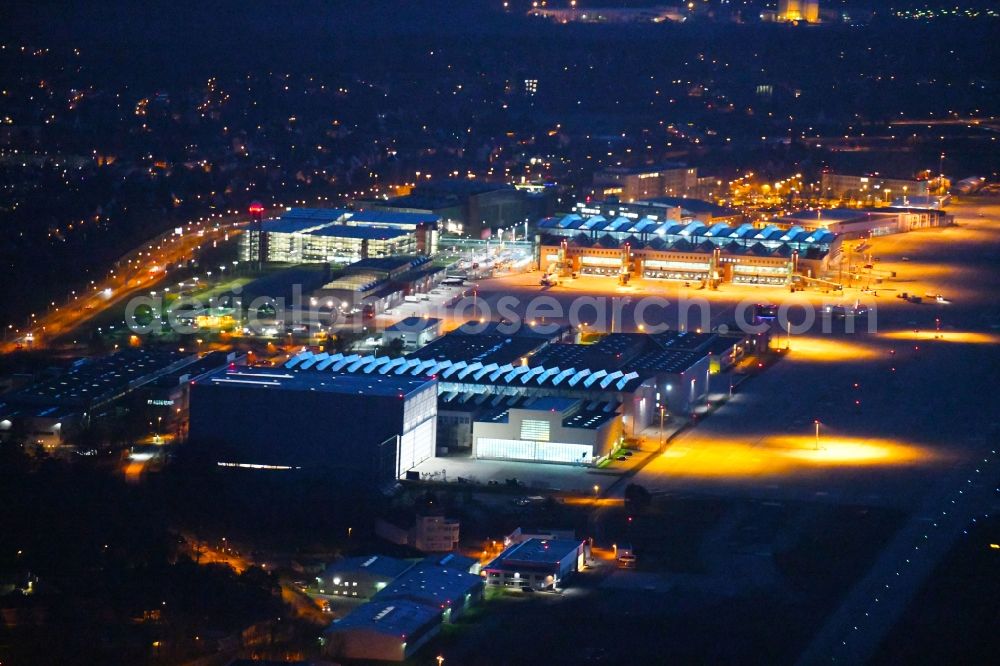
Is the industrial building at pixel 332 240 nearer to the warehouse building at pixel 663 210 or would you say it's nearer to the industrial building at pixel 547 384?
the warehouse building at pixel 663 210

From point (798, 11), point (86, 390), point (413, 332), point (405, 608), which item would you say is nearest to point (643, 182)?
point (413, 332)

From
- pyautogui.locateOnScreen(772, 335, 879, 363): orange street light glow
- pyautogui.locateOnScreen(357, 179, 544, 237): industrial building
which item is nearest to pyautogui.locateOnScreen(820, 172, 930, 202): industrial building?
pyautogui.locateOnScreen(357, 179, 544, 237): industrial building

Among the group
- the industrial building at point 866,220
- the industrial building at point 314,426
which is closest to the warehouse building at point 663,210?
the industrial building at point 866,220

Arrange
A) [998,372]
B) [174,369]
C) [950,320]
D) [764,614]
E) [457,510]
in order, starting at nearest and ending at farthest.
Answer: [764,614], [457,510], [174,369], [998,372], [950,320]

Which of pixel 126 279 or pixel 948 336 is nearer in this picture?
pixel 948 336

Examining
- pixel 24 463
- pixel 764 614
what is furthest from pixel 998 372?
pixel 24 463

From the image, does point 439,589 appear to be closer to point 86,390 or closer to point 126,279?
point 86,390

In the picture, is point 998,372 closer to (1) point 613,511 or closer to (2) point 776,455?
(2) point 776,455
